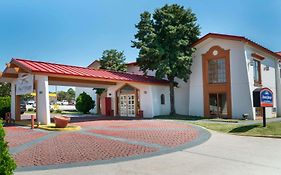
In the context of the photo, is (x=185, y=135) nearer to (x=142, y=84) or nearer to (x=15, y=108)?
(x=142, y=84)

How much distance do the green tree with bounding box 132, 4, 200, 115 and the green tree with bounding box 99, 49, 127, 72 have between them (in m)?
7.08

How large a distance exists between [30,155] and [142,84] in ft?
54.5

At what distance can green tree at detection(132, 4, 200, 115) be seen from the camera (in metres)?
23.4

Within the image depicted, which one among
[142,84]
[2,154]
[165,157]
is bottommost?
[165,157]

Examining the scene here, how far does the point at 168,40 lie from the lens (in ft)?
79.2

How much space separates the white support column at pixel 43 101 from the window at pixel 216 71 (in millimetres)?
14139

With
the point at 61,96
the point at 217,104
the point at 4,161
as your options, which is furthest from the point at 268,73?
the point at 61,96

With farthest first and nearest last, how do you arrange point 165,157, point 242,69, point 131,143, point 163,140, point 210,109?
point 210,109 < point 242,69 < point 163,140 < point 131,143 < point 165,157

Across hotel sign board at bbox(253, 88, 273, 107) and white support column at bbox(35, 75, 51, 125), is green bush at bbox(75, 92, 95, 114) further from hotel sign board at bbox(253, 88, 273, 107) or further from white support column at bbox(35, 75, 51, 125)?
hotel sign board at bbox(253, 88, 273, 107)

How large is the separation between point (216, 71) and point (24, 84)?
1588 cm

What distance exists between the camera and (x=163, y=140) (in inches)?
444

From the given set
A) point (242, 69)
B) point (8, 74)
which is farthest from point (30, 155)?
point (242, 69)

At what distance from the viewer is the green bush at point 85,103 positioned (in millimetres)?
34312

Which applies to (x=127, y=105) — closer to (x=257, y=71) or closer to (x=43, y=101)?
(x=43, y=101)
